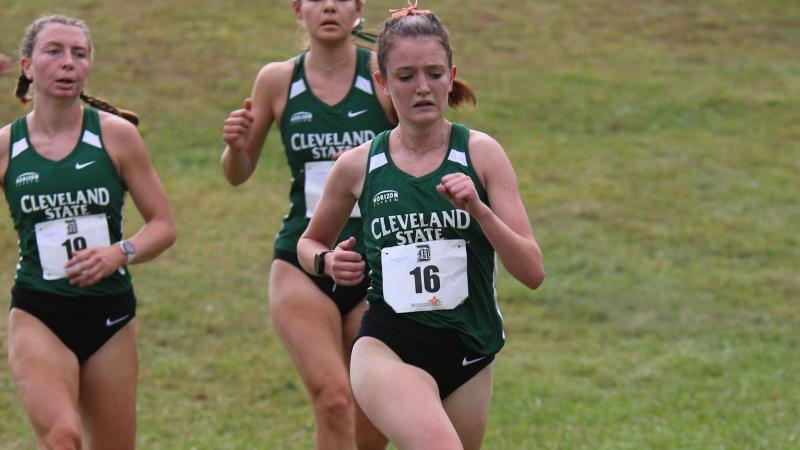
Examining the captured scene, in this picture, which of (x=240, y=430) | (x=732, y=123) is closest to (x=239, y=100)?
(x=732, y=123)

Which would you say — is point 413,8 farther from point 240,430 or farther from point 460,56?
point 460,56

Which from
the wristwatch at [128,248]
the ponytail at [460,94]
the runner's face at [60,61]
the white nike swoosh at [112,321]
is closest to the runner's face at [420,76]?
the ponytail at [460,94]

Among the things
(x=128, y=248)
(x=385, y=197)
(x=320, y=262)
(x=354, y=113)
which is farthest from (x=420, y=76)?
→ (x=128, y=248)

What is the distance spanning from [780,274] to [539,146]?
420 cm

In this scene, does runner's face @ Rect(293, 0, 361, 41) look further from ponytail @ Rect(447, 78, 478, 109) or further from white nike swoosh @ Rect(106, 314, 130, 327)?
white nike swoosh @ Rect(106, 314, 130, 327)

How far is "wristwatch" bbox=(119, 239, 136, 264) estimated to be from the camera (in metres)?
5.82

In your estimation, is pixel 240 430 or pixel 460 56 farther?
pixel 460 56

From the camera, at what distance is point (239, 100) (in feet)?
55.6

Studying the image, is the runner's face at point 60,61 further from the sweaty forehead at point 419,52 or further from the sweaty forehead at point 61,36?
the sweaty forehead at point 419,52

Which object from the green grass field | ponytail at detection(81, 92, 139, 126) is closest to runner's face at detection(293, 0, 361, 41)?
ponytail at detection(81, 92, 139, 126)

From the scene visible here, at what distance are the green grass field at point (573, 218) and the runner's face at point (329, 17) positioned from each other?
2905 millimetres

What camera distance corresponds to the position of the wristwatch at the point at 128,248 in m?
5.82

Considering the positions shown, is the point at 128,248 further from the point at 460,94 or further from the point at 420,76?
the point at 420,76

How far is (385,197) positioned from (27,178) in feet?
5.85
